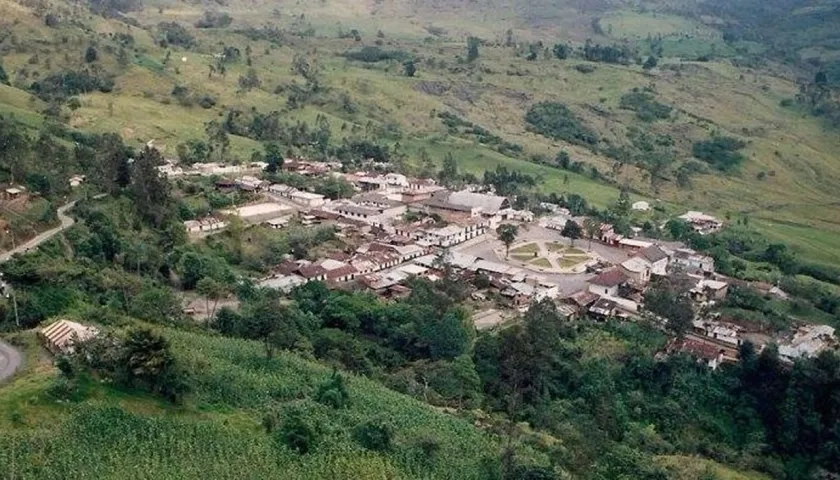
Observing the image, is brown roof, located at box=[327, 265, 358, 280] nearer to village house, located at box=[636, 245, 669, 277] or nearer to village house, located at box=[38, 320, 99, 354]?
village house, located at box=[38, 320, 99, 354]

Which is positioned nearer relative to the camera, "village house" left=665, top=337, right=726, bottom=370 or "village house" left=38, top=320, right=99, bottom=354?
"village house" left=38, top=320, right=99, bottom=354

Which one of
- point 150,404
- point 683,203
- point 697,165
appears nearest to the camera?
point 150,404

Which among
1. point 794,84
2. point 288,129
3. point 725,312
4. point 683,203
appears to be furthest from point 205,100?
point 794,84

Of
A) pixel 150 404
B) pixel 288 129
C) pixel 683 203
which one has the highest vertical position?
pixel 150 404

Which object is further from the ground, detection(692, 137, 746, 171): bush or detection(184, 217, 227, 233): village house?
detection(184, 217, 227, 233): village house

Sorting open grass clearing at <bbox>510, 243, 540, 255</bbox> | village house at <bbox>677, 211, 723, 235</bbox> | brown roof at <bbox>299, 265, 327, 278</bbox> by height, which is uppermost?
brown roof at <bbox>299, 265, 327, 278</bbox>

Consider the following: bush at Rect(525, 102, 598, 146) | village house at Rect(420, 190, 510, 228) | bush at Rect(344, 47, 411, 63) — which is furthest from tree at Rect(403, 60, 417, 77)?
village house at Rect(420, 190, 510, 228)

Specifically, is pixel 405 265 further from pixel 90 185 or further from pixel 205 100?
pixel 205 100
